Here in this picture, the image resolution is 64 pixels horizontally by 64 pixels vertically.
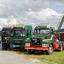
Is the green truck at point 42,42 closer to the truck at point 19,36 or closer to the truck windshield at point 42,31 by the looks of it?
the truck windshield at point 42,31

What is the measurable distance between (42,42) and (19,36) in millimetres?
5314

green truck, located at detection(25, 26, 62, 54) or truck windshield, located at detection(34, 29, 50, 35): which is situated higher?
truck windshield, located at detection(34, 29, 50, 35)

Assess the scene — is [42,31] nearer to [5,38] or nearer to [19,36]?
[19,36]

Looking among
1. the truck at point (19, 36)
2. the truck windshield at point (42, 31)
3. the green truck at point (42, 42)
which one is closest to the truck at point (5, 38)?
the truck at point (19, 36)

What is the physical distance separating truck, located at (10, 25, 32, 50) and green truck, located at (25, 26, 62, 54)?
214cm

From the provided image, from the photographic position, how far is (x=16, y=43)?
3033cm

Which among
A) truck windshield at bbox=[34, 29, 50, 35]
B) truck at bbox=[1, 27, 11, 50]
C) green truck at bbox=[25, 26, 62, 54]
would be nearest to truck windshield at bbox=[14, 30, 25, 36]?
truck at bbox=[1, 27, 11, 50]

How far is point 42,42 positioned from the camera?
26.0m

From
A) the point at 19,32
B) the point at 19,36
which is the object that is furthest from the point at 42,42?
the point at 19,32

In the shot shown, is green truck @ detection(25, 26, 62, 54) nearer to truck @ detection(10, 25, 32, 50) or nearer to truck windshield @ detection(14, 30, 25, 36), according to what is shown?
truck @ detection(10, 25, 32, 50)

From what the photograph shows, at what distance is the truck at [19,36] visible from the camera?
99.2 feet

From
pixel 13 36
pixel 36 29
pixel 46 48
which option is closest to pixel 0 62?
pixel 46 48

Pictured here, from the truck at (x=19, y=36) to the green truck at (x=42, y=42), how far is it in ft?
7.03

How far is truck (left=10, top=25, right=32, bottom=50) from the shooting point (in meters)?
30.2
